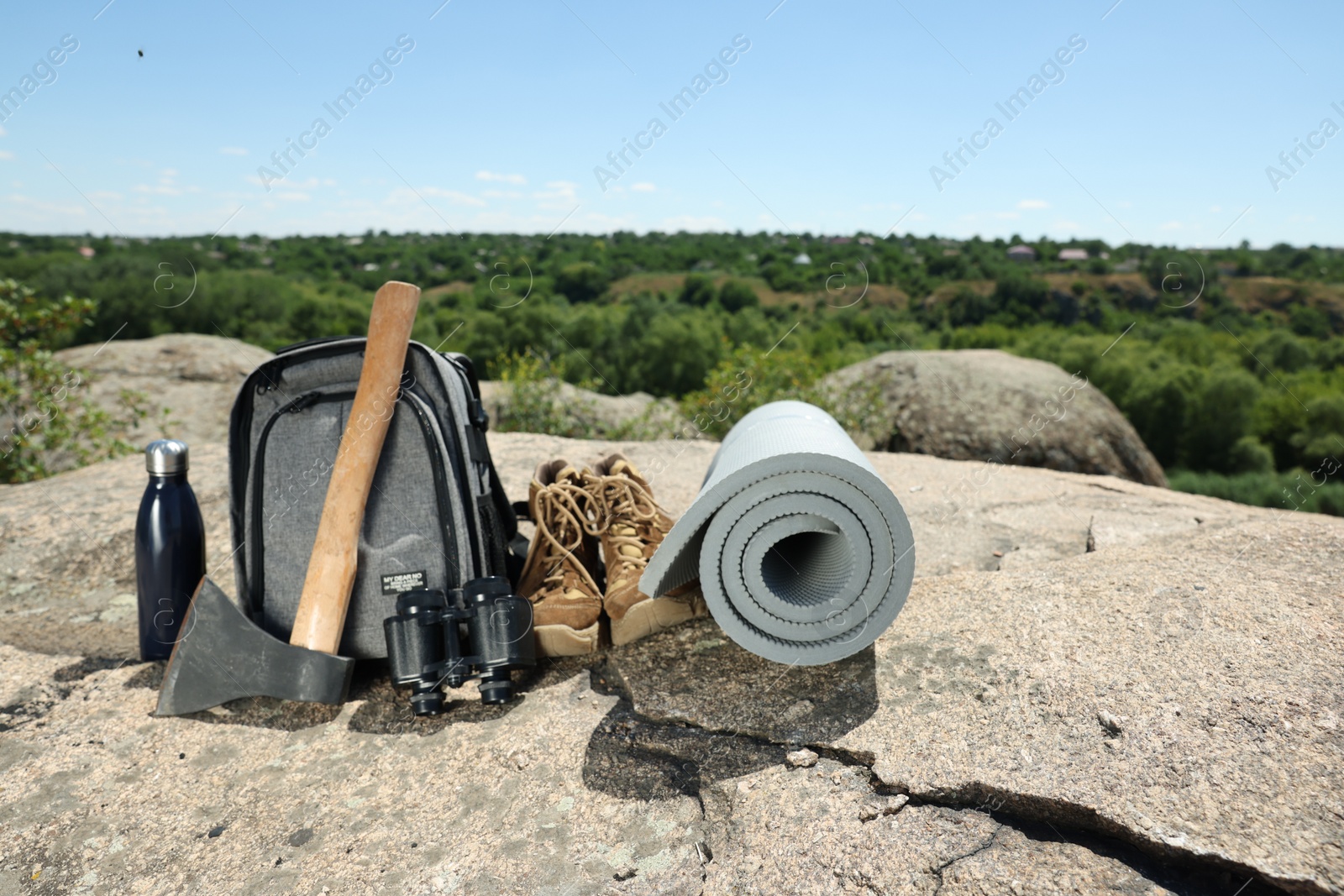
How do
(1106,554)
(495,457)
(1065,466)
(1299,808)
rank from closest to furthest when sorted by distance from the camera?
(1299,808)
(1106,554)
(495,457)
(1065,466)

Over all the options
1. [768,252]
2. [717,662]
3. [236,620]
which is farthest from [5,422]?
[768,252]

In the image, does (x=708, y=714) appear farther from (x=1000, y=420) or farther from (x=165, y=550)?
(x=1000, y=420)

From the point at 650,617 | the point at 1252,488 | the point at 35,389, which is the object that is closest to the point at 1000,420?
the point at 650,617

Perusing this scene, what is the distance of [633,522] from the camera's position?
9.61 feet

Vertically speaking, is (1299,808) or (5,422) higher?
(5,422)

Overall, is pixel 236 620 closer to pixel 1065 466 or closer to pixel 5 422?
pixel 5 422

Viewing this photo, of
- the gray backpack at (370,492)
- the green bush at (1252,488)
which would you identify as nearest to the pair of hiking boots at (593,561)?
the gray backpack at (370,492)

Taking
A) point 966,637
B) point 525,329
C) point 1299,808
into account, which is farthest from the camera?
point 525,329

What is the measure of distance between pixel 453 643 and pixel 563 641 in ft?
1.16

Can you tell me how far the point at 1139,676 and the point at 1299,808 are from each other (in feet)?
1.52

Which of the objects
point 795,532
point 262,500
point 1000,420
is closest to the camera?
point 795,532

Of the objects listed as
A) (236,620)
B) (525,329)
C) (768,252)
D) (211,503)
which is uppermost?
(768,252)

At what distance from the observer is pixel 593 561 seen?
117 inches

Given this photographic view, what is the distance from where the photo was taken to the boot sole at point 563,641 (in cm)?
256
